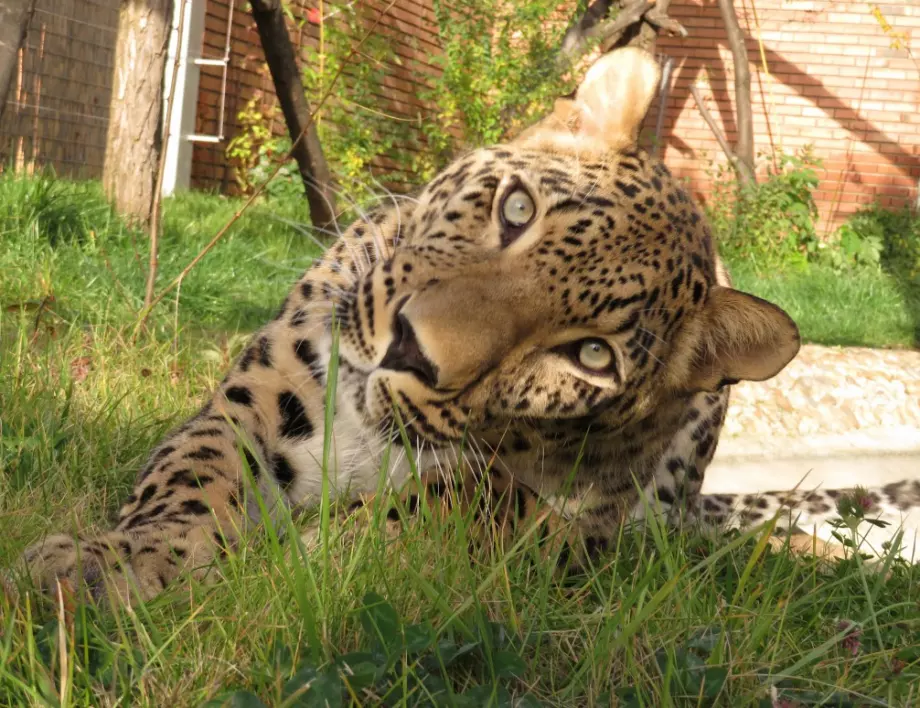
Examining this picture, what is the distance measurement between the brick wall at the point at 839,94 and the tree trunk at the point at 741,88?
2717mm

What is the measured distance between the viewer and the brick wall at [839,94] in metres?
18.6

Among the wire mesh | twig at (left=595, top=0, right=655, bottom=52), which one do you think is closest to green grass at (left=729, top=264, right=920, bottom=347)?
twig at (left=595, top=0, right=655, bottom=52)

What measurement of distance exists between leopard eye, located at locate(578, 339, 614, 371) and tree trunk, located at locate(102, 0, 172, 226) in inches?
230

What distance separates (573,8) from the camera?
1580 centimetres

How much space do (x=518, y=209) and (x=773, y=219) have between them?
528 inches

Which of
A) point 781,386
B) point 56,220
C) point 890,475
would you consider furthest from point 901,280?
point 56,220

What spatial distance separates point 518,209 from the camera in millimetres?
2984

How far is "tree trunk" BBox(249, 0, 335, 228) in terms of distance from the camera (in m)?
7.93

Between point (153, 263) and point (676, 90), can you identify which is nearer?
point (153, 263)

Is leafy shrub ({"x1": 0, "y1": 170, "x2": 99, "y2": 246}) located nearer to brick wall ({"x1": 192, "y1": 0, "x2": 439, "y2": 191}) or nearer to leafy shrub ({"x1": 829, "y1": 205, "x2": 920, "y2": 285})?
brick wall ({"x1": 192, "y1": 0, "x2": 439, "y2": 191})

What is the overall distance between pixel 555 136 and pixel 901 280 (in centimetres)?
1224

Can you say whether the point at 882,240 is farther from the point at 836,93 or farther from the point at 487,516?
the point at 487,516

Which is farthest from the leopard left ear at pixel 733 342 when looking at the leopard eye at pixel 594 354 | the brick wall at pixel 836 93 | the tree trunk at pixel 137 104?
the brick wall at pixel 836 93

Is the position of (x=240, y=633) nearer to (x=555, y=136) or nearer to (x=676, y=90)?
(x=555, y=136)
